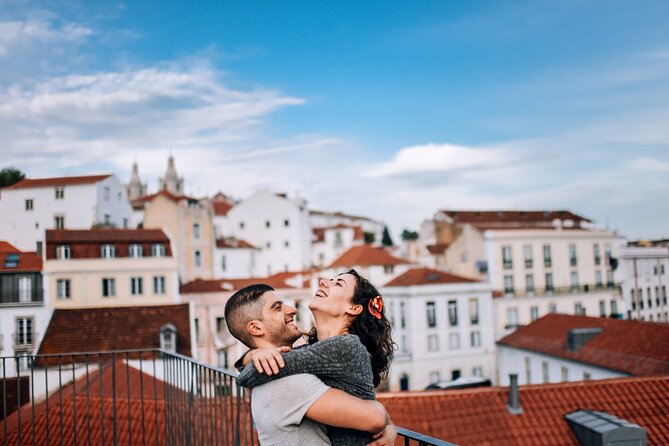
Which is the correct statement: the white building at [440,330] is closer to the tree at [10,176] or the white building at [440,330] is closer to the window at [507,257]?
the window at [507,257]

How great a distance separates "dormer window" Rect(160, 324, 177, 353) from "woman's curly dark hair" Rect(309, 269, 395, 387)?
74.2 feet

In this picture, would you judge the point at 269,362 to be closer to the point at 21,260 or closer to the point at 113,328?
the point at 21,260

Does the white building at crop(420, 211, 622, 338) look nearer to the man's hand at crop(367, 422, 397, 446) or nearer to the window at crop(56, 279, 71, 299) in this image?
the window at crop(56, 279, 71, 299)

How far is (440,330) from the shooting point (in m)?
34.2

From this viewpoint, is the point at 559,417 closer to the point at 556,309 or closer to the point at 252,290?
the point at 252,290

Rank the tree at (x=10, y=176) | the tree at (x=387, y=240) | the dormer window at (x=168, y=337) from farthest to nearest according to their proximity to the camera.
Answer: the tree at (x=387, y=240) < the tree at (x=10, y=176) < the dormer window at (x=168, y=337)

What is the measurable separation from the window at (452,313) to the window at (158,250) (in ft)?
56.3

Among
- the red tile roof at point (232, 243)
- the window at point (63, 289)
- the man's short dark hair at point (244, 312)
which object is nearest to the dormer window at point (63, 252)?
the window at point (63, 289)

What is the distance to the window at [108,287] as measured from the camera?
28.5m

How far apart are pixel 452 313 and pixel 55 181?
23052 millimetres

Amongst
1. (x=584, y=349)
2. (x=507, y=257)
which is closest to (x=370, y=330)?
(x=584, y=349)

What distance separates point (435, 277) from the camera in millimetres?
35250

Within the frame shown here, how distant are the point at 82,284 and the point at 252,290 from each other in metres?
27.9

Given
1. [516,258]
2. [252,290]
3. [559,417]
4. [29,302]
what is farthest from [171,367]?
[516,258]
